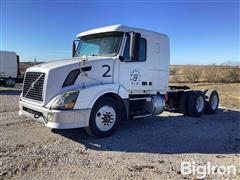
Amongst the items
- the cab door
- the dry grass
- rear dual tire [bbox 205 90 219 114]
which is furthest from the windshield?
the dry grass

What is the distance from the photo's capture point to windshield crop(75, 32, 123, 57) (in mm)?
8219

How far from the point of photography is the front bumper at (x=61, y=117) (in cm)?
676

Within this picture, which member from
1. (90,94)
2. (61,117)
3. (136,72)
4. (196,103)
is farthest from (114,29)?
(196,103)

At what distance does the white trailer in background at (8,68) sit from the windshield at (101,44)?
16154mm

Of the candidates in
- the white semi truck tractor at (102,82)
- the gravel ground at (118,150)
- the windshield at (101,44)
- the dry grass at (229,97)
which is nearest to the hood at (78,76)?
the white semi truck tractor at (102,82)

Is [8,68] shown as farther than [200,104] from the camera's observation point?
Yes

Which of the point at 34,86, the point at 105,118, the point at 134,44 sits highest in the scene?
the point at 134,44

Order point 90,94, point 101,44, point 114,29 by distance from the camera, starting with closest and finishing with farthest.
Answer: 1. point 90,94
2. point 114,29
3. point 101,44

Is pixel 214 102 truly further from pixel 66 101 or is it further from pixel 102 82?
pixel 66 101

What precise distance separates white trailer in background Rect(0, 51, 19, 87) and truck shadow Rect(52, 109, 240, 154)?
1636 centimetres

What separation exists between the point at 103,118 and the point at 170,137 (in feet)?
6.11

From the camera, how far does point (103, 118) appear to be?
760 centimetres

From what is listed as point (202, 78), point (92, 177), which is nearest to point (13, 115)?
point (92, 177)

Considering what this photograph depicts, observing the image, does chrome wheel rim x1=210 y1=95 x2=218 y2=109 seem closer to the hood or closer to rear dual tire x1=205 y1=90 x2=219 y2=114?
rear dual tire x1=205 y1=90 x2=219 y2=114
